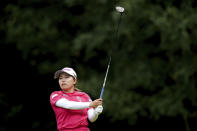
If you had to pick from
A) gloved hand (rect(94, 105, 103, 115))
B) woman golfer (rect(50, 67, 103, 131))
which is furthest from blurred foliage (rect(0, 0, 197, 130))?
gloved hand (rect(94, 105, 103, 115))

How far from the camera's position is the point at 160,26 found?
1196 cm

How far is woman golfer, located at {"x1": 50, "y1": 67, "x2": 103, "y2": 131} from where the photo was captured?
175 inches

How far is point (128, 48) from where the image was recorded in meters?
13.2

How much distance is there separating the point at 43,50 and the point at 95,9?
219 cm

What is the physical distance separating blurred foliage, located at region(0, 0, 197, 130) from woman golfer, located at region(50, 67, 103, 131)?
7532 millimetres

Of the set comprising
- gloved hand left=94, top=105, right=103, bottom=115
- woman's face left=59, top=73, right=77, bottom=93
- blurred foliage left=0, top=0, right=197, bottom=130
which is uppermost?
blurred foliage left=0, top=0, right=197, bottom=130

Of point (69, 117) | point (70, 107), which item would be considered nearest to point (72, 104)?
point (70, 107)

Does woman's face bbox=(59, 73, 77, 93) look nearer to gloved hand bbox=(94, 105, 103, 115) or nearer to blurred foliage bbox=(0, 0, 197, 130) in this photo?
gloved hand bbox=(94, 105, 103, 115)

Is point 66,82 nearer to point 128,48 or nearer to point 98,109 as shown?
point 98,109

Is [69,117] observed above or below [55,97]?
below

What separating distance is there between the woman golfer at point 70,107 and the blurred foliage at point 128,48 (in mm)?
7532

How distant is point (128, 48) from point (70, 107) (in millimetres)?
8868

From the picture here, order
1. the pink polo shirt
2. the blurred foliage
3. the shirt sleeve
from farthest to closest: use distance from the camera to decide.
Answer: the blurred foliage, the pink polo shirt, the shirt sleeve

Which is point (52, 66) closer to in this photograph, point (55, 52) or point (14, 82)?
point (55, 52)
